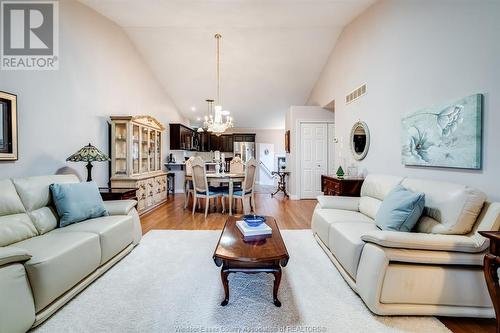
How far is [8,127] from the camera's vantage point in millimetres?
2520

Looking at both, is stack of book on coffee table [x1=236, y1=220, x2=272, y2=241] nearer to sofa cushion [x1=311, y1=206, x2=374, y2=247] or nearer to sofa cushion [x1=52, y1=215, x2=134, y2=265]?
sofa cushion [x1=311, y1=206, x2=374, y2=247]

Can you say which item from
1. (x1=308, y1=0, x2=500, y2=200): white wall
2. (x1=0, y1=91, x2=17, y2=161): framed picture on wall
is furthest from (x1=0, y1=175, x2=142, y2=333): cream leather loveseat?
(x1=308, y1=0, x2=500, y2=200): white wall

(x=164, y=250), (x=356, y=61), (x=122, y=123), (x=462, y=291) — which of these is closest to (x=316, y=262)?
(x=462, y=291)

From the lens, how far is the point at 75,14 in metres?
3.47

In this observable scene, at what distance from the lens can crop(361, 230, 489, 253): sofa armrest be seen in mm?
1592

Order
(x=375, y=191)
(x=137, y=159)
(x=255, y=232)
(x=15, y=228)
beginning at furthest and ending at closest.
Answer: (x=137, y=159) < (x=375, y=191) < (x=255, y=232) < (x=15, y=228)

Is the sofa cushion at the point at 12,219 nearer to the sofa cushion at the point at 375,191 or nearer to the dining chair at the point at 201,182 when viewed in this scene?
the dining chair at the point at 201,182

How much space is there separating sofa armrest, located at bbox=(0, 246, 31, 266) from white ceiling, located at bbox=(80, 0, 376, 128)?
398cm

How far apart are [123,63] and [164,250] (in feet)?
13.1

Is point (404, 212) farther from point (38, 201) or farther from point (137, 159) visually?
point (137, 159)

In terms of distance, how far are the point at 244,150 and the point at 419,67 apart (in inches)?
292

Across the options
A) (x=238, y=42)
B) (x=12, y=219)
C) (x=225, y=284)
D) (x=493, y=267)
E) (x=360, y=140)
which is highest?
(x=238, y=42)

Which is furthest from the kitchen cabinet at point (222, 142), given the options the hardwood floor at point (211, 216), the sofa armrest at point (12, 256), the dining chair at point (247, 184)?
the sofa armrest at point (12, 256)

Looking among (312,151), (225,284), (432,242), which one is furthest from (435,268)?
(312,151)
